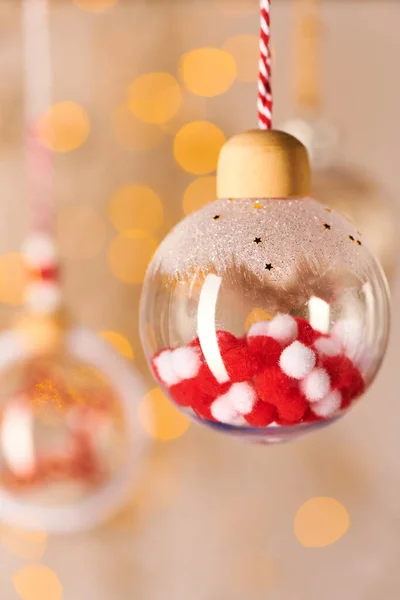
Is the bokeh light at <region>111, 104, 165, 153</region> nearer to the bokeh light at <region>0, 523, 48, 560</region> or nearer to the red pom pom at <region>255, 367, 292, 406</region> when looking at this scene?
the bokeh light at <region>0, 523, 48, 560</region>

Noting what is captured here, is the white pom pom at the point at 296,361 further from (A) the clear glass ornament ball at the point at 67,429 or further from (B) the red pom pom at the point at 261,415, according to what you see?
(A) the clear glass ornament ball at the point at 67,429

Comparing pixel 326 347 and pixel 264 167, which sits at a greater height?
pixel 264 167

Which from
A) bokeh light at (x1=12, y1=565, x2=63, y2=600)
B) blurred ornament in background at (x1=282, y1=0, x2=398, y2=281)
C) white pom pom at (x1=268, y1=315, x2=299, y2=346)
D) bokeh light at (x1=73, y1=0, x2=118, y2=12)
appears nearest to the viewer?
white pom pom at (x1=268, y1=315, x2=299, y2=346)

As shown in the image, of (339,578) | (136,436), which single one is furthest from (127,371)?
(339,578)

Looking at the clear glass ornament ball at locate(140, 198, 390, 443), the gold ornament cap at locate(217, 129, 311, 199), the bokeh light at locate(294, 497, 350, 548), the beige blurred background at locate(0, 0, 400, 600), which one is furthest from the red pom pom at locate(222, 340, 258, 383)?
the bokeh light at locate(294, 497, 350, 548)

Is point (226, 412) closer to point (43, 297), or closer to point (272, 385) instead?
point (272, 385)

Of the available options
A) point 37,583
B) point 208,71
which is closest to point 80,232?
point 208,71

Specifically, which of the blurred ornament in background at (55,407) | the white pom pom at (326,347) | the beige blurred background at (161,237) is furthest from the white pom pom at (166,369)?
the beige blurred background at (161,237)
